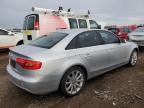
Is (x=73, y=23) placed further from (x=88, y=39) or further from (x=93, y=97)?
(x=93, y=97)

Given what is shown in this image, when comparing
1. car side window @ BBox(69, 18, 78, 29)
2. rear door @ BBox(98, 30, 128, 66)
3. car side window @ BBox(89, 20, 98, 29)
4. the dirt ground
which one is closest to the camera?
the dirt ground

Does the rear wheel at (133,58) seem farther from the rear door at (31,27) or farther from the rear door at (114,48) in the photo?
the rear door at (31,27)

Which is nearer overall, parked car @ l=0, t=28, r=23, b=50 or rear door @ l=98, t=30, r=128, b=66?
rear door @ l=98, t=30, r=128, b=66

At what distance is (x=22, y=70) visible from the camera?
3398 mm

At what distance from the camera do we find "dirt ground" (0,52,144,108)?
3564 millimetres

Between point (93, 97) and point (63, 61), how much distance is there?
3.68ft

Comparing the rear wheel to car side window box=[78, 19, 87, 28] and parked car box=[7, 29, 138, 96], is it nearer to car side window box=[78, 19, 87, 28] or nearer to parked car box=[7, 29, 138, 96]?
parked car box=[7, 29, 138, 96]

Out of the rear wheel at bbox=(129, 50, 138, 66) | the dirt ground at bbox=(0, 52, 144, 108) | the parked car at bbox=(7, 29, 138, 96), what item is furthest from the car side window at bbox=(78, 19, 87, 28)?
the dirt ground at bbox=(0, 52, 144, 108)

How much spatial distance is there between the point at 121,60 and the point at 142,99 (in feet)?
5.96

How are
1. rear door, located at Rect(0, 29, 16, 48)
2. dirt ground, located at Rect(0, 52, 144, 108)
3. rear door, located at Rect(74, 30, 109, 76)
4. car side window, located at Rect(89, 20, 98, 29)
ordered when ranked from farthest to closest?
car side window, located at Rect(89, 20, 98, 29) < rear door, located at Rect(0, 29, 16, 48) < rear door, located at Rect(74, 30, 109, 76) < dirt ground, located at Rect(0, 52, 144, 108)

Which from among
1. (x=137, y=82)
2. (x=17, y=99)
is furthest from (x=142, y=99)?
(x=17, y=99)

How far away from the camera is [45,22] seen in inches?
314

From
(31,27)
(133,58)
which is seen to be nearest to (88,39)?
(133,58)

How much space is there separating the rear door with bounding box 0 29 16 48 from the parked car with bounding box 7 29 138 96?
611 centimetres
